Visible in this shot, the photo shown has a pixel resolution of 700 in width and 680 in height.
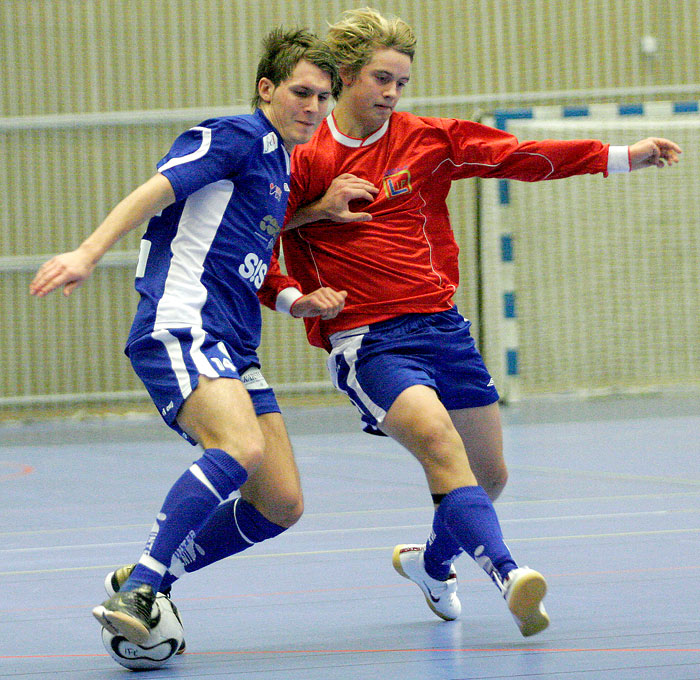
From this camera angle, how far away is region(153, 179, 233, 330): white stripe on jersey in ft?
8.83

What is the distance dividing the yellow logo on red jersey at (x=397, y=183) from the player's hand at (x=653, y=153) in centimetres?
64

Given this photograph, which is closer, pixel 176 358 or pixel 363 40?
pixel 176 358

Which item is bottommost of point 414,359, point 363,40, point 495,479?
point 495,479

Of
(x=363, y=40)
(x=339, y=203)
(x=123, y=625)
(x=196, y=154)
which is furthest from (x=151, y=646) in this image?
(x=363, y=40)

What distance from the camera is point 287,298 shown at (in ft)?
10.2

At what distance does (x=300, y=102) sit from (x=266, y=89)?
0.44 ft

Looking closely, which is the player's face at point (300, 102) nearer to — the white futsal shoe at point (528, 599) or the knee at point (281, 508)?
the knee at point (281, 508)

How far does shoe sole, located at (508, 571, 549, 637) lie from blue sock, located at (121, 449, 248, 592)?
2.20ft

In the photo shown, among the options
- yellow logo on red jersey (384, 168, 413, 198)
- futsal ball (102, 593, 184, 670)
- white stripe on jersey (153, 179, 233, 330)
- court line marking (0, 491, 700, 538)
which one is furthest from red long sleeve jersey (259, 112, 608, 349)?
court line marking (0, 491, 700, 538)

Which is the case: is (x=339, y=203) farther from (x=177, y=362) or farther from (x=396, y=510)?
(x=396, y=510)

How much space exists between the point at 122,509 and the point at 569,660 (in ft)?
9.91

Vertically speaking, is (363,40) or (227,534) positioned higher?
(363,40)

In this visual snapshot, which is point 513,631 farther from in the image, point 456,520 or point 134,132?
point 134,132

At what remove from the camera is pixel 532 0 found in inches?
440
